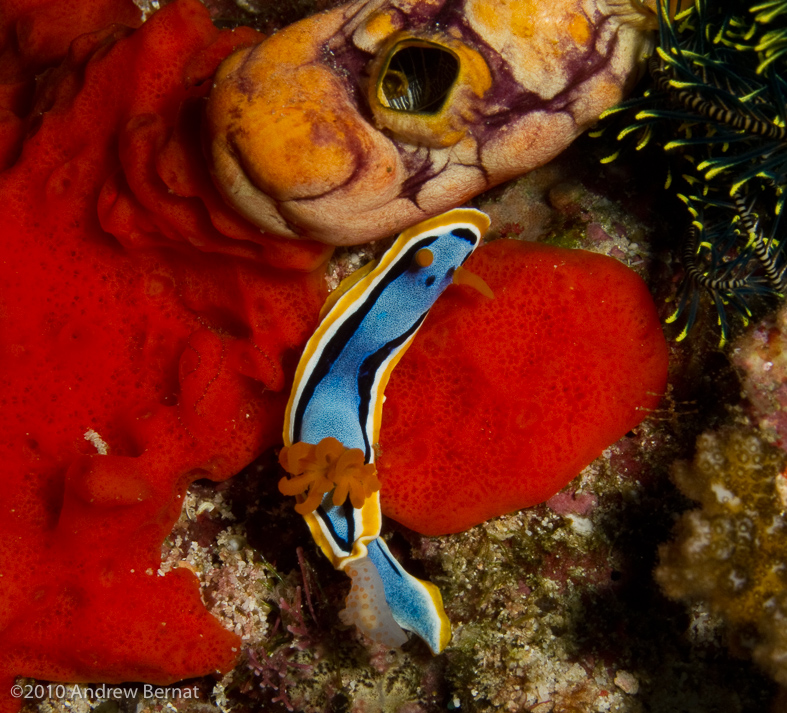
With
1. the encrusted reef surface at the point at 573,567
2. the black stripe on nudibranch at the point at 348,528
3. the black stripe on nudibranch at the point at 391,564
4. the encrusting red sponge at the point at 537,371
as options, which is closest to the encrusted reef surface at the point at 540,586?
the encrusted reef surface at the point at 573,567

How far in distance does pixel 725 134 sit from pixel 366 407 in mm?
2249

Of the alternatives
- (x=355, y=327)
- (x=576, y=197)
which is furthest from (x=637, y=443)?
(x=355, y=327)

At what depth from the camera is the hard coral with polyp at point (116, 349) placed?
300 cm

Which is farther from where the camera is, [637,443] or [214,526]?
[214,526]

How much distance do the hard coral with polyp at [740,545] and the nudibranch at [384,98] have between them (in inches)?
70.3

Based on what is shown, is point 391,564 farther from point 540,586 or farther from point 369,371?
point 369,371

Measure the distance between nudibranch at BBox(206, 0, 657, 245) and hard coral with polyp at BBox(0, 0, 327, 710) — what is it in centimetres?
47

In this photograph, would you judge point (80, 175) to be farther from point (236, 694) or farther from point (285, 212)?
point (236, 694)

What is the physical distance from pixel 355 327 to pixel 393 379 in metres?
0.41

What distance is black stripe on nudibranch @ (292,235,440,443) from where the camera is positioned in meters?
3.11

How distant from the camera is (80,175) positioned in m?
3.08

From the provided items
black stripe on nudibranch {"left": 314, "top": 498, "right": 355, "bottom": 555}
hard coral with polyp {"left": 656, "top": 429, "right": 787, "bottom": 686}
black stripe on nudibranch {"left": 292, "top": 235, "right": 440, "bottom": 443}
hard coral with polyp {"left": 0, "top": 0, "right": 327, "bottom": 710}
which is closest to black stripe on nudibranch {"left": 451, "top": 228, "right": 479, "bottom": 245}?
black stripe on nudibranch {"left": 292, "top": 235, "right": 440, "bottom": 443}

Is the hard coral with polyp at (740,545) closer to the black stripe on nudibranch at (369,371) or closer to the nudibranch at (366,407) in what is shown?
the nudibranch at (366,407)

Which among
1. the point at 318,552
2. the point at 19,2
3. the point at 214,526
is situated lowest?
the point at 318,552
